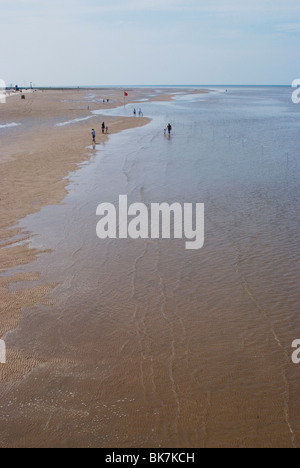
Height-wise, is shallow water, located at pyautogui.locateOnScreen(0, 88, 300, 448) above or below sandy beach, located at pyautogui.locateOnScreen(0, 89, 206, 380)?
below

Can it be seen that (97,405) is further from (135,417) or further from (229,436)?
(229,436)

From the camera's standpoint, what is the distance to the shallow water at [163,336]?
648cm

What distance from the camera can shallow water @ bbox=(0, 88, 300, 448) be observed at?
6477mm

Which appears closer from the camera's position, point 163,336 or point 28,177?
point 163,336

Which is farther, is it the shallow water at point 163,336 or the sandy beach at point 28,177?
the sandy beach at point 28,177

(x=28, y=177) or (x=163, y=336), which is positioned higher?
(x=28, y=177)

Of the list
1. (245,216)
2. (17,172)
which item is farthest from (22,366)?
(17,172)

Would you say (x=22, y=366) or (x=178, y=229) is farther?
(x=178, y=229)

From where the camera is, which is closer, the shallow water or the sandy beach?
the shallow water

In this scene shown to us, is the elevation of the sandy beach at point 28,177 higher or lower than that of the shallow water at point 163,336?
higher

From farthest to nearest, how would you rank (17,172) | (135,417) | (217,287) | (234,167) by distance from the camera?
(234,167), (17,172), (217,287), (135,417)

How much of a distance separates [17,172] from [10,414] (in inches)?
715

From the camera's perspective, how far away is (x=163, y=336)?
340 inches
